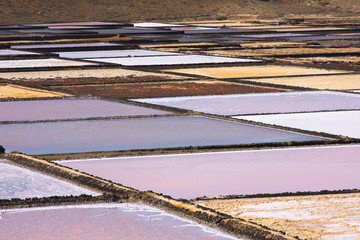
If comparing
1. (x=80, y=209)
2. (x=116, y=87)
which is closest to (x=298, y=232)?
(x=80, y=209)

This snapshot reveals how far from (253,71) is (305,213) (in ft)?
29.5

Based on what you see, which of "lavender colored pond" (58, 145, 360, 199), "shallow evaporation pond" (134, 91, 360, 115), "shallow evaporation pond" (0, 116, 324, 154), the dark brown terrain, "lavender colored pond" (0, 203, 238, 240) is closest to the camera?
"lavender colored pond" (0, 203, 238, 240)

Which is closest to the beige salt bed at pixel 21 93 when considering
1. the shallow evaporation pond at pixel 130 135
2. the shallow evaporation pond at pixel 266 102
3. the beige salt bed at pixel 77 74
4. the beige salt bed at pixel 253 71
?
the shallow evaporation pond at pixel 266 102

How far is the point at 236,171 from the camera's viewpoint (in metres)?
5.46

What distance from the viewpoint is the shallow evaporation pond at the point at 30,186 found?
15.6 ft

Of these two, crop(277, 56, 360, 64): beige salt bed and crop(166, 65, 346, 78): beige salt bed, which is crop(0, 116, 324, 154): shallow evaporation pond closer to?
crop(166, 65, 346, 78): beige salt bed

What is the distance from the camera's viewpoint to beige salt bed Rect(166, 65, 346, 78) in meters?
12.6

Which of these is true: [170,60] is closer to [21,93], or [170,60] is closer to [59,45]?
[21,93]

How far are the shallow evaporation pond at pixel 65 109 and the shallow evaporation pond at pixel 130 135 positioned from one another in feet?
1.39

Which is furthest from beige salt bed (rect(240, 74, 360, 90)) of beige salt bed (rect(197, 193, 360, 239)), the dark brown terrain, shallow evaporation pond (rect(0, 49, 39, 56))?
the dark brown terrain

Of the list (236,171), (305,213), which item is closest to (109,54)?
(236,171)

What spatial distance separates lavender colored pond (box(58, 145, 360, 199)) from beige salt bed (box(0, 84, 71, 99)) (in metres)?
4.29

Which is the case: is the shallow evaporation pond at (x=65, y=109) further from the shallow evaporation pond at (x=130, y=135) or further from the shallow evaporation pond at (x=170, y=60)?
the shallow evaporation pond at (x=170, y=60)

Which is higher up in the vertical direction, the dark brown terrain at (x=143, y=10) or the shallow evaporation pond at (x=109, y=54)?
the dark brown terrain at (x=143, y=10)
